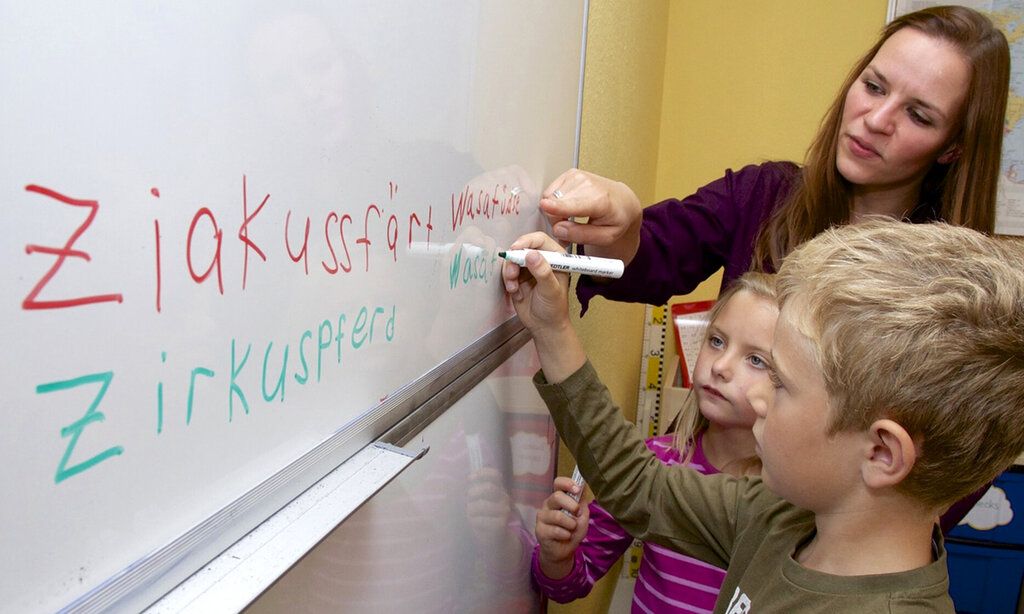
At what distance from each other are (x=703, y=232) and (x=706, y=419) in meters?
0.27

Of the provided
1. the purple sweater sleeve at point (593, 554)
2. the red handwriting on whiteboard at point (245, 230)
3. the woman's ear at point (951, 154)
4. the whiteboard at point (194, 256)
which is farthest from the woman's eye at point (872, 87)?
the red handwriting on whiteboard at point (245, 230)

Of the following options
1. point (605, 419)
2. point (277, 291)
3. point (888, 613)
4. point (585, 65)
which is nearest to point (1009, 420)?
point (888, 613)

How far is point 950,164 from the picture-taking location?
1.03 m

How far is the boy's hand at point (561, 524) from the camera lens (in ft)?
3.28

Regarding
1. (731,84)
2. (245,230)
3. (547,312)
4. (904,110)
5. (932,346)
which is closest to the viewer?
(245,230)

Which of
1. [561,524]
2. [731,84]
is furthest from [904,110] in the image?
[731,84]

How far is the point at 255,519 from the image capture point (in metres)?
0.41

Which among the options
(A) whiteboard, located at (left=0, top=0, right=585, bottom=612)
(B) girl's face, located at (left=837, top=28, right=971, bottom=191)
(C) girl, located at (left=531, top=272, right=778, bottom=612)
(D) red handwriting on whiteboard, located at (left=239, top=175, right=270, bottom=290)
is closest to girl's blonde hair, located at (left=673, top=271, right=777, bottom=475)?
(C) girl, located at (left=531, top=272, right=778, bottom=612)

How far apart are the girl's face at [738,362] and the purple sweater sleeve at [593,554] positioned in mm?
119

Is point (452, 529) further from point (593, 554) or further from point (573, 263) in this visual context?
point (593, 554)

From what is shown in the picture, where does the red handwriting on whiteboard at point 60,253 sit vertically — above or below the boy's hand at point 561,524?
above

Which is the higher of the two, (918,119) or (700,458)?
(918,119)

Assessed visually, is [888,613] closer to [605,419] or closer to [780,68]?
[605,419]

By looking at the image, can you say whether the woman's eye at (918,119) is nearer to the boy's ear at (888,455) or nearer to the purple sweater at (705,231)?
the purple sweater at (705,231)
